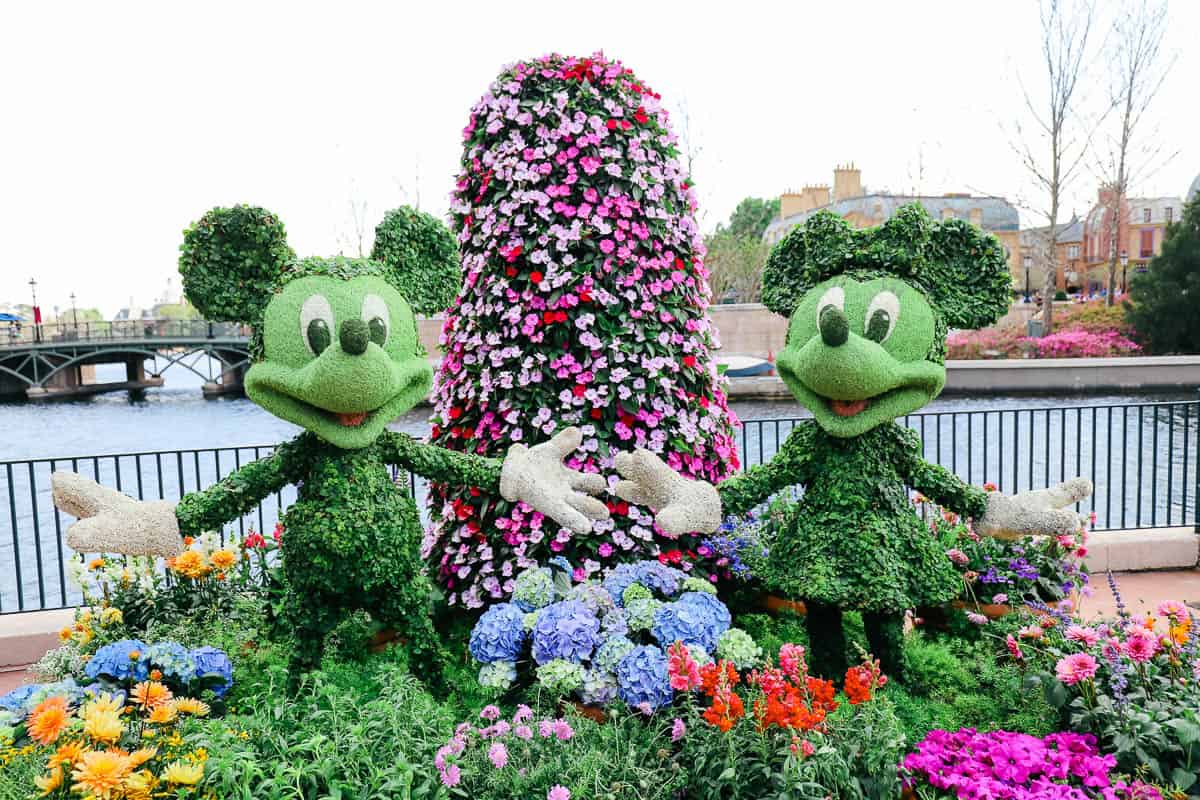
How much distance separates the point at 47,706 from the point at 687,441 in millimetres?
2672

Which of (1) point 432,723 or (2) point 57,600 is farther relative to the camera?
(2) point 57,600

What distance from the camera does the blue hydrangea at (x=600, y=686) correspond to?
307 cm

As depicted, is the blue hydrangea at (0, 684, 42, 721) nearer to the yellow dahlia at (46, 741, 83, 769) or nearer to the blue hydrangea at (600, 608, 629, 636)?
the yellow dahlia at (46, 741, 83, 769)

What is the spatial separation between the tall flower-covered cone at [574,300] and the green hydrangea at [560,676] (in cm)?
79

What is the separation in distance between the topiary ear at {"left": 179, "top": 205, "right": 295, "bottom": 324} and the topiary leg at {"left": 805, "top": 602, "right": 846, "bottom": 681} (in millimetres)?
2651

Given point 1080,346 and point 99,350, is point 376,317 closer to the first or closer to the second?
point 1080,346

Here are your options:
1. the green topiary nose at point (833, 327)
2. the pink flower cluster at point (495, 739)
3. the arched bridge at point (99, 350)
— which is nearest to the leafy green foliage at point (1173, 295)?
the green topiary nose at point (833, 327)

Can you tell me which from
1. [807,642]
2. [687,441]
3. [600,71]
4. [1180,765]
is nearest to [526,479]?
[687,441]

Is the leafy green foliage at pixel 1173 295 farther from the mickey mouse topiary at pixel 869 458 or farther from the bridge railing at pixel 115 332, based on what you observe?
the bridge railing at pixel 115 332

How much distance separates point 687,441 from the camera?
13.1 ft

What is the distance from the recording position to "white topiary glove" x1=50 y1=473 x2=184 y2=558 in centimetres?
301

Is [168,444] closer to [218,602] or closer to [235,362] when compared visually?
[235,362]

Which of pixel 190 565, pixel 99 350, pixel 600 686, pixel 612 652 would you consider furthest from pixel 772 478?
pixel 99 350

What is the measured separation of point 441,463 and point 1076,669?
2.55 metres
